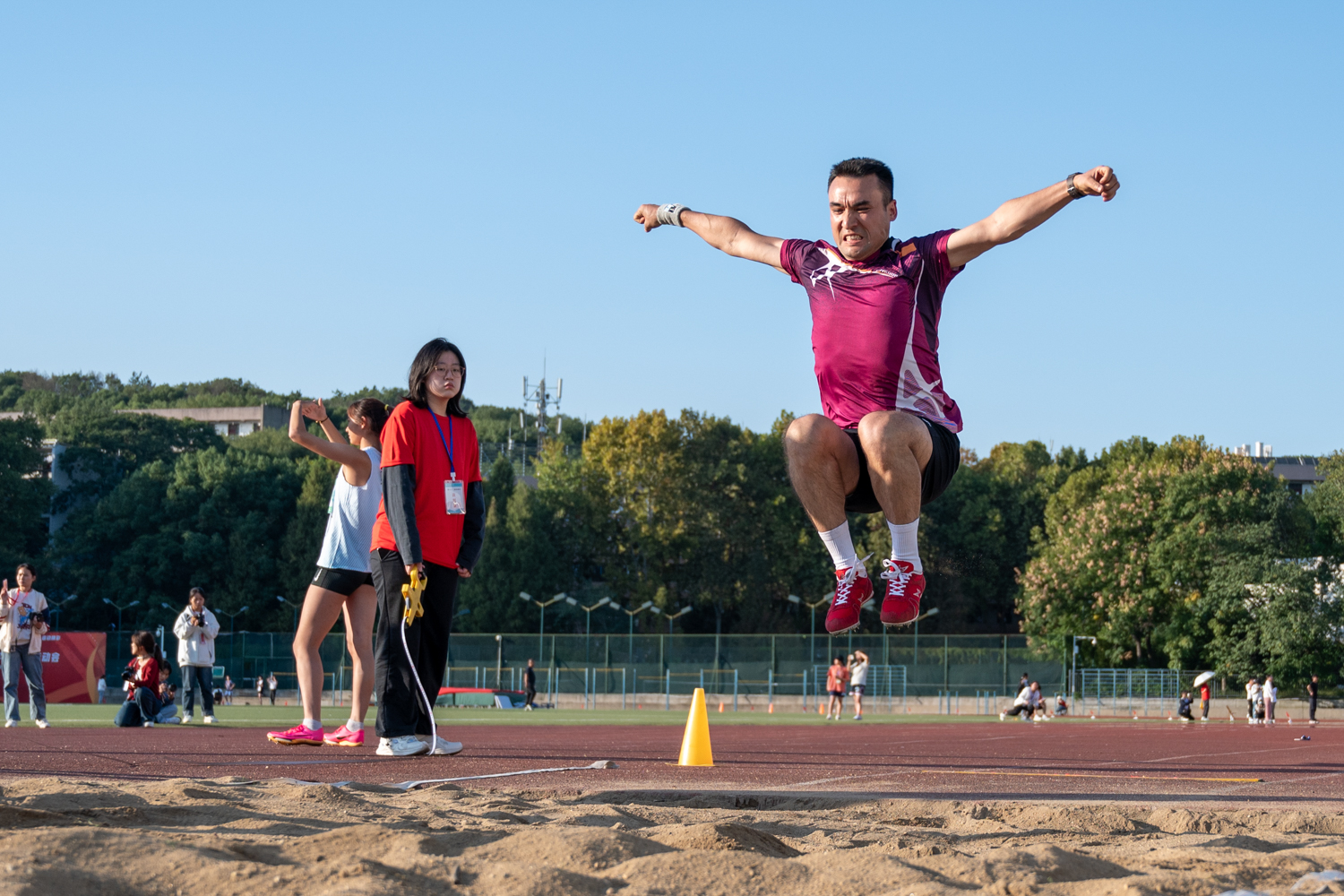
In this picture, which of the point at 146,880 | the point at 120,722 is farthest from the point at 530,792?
the point at 120,722

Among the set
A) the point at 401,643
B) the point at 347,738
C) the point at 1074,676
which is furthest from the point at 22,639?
the point at 1074,676

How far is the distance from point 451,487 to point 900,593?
2.75 meters

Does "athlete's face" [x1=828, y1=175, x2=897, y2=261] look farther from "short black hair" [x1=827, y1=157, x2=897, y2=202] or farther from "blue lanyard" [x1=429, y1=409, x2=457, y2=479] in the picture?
"blue lanyard" [x1=429, y1=409, x2=457, y2=479]

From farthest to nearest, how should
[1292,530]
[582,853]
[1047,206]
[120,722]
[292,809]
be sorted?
[1292,530]
[120,722]
[1047,206]
[292,809]
[582,853]

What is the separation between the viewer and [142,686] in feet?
45.9

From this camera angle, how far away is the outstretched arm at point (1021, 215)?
5.48 meters

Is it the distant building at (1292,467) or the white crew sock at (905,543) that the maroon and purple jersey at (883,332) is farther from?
the distant building at (1292,467)

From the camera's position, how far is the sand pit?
3289 mm

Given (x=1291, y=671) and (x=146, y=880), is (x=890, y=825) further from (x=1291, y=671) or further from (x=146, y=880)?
(x=1291, y=671)

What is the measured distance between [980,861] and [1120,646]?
5563 centimetres

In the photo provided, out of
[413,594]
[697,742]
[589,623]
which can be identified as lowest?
[589,623]

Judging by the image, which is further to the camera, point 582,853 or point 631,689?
point 631,689

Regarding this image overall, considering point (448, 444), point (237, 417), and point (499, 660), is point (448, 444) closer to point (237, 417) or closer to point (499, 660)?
point (499, 660)

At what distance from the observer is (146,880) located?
3.20 metres
